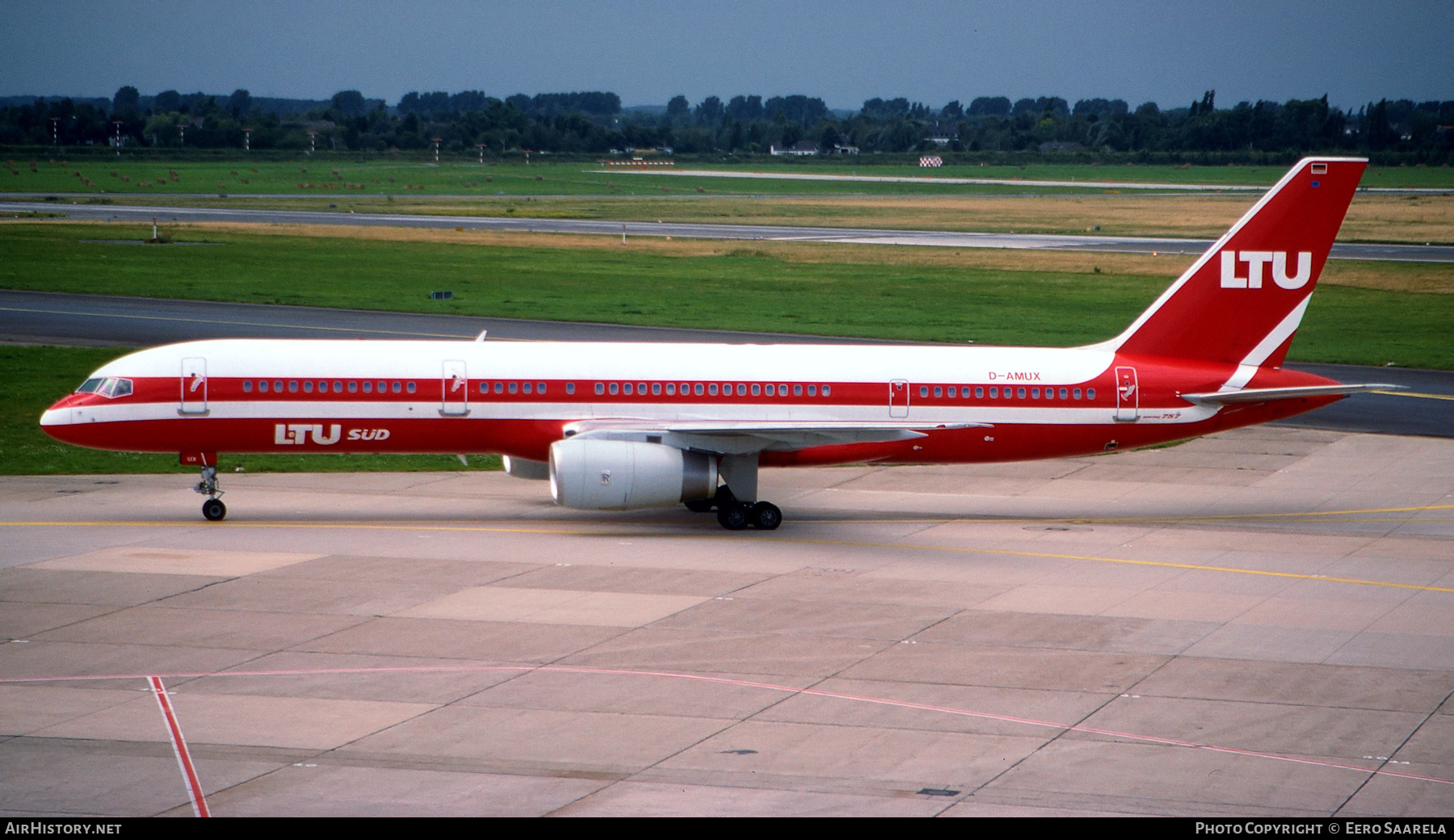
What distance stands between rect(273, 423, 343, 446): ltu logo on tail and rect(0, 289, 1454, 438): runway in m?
26.4

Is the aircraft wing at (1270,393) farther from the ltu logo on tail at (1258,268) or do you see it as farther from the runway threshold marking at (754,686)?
the runway threshold marking at (754,686)

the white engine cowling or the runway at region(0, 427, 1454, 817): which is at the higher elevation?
the white engine cowling

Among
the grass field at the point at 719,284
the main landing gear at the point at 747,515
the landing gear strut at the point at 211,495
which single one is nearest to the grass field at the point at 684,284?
the grass field at the point at 719,284

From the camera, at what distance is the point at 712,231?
11675cm

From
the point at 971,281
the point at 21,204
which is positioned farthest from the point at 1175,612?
the point at 21,204

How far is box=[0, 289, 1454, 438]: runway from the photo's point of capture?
50219 millimetres

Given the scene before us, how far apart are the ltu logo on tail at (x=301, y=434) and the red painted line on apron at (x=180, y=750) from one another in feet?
36.5

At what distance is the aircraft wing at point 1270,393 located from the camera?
33219 millimetres

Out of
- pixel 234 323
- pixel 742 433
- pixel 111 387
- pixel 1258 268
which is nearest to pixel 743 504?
pixel 742 433

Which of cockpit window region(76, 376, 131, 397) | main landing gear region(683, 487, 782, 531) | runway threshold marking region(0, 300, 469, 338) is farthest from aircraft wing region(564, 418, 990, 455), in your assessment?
runway threshold marking region(0, 300, 469, 338)

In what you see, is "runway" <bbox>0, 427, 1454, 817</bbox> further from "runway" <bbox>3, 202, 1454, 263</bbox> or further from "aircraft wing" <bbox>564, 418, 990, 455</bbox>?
"runway" <bbox>3, 202, 1454, 263</bbox>

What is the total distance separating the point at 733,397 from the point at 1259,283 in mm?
12991

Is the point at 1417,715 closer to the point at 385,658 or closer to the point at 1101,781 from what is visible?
the point at 1101,781

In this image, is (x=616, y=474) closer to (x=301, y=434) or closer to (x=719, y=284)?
(x=301, y=434)
